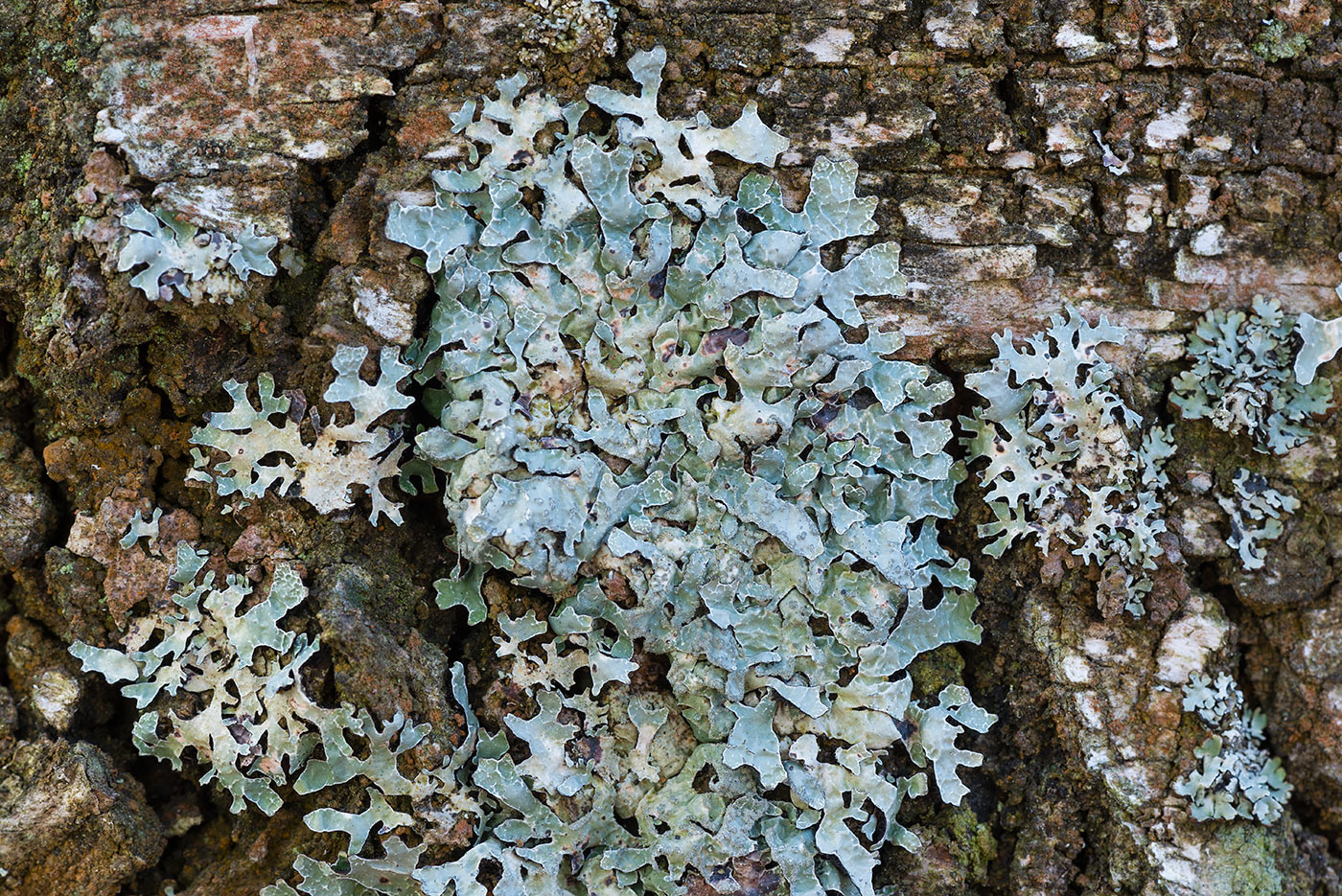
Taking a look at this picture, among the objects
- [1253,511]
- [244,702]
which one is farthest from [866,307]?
[244,702]

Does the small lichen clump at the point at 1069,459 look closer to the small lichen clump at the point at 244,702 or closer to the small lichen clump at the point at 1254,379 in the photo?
the small lichen clump at the point at 1254,379

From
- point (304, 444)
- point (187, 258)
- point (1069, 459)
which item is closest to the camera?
point (187, 258)

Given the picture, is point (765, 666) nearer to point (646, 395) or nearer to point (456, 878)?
point (646, 395)

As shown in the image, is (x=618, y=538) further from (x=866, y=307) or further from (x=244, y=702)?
(x=244, y=702)

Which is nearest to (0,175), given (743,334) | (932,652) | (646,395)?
(646,395)

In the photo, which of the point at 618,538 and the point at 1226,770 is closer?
the point at 618,538

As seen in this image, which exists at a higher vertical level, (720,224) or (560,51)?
(560,51)

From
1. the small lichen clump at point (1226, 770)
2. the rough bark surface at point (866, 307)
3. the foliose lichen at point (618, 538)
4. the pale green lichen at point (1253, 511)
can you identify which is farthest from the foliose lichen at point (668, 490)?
the pale green lichen at point (1253, 511)

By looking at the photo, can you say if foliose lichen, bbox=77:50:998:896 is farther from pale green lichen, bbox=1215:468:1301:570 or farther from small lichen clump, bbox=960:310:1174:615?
pale green lichen, bbox=1215:468:1301:570
